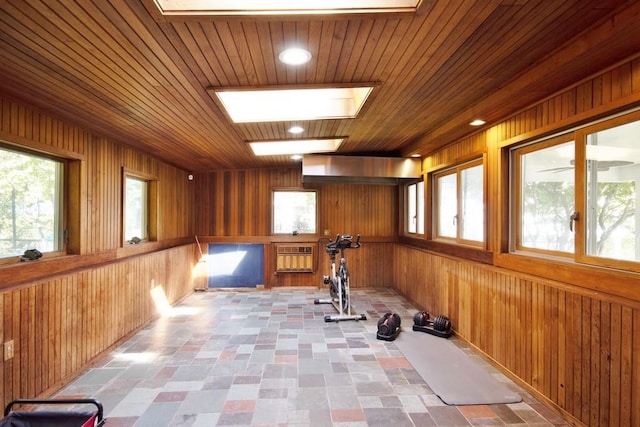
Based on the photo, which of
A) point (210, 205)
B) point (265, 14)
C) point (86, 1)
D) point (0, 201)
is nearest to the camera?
point (86, 1)

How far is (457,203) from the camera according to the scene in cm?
425

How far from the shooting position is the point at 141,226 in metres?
4.97

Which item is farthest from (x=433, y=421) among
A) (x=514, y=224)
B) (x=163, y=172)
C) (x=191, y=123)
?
(x=163, y=172)

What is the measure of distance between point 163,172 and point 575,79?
539 cm

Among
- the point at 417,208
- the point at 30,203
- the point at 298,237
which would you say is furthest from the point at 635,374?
the point at 298,237

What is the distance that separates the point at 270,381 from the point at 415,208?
3.98m

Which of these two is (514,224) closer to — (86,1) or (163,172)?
(86,1)

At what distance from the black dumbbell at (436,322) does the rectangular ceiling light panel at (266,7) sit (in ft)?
11.6

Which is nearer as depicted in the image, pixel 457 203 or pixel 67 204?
pixel 67 204

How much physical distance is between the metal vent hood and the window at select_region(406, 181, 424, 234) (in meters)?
A: 0.40

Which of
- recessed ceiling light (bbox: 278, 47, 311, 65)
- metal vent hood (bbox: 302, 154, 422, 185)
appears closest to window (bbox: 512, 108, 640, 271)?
recessed ceiling light (bbox: 278, 47, 311, 65)

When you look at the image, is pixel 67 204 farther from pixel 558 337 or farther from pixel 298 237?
pixel 558 337

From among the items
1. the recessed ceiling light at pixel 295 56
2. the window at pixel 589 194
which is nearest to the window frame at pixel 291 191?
the window at pixel 589 194

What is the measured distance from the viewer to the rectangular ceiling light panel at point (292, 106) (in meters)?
3.34
